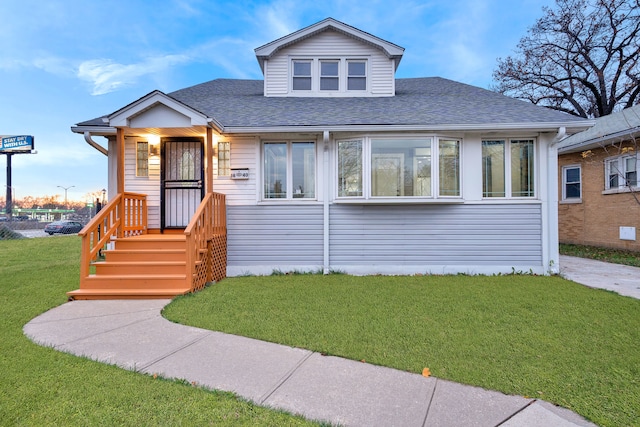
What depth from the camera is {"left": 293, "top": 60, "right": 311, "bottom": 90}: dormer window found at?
8461 mm

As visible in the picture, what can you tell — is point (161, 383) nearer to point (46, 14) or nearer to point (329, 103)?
point (329, 103)

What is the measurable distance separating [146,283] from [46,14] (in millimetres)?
13695

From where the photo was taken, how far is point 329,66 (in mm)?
8453

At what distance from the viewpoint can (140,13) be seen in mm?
13461

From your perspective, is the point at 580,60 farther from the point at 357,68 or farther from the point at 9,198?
the point at 9,198

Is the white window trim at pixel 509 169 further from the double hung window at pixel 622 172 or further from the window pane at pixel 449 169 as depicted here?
the double hung window at pixel 622 172

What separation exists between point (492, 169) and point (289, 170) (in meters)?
4.39

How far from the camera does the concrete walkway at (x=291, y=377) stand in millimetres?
2004

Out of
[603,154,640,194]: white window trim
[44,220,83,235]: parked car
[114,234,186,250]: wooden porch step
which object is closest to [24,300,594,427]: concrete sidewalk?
[114,234,186,250]: wooden porch step

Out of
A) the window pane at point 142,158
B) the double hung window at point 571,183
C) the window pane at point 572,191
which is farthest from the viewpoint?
the window pane at point 572,191

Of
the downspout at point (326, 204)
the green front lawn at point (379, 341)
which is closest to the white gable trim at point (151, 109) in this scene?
the downspout at point (326, 204)

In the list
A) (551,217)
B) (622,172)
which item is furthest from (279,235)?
(622,172)

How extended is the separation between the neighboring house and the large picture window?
7991mm

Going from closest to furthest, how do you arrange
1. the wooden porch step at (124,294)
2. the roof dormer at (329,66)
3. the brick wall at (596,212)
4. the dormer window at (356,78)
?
the wooden porch step at (124,294) → the roof dormer at (329,66) → the dormer window at (356,78) → the brick wall at (596,212)
